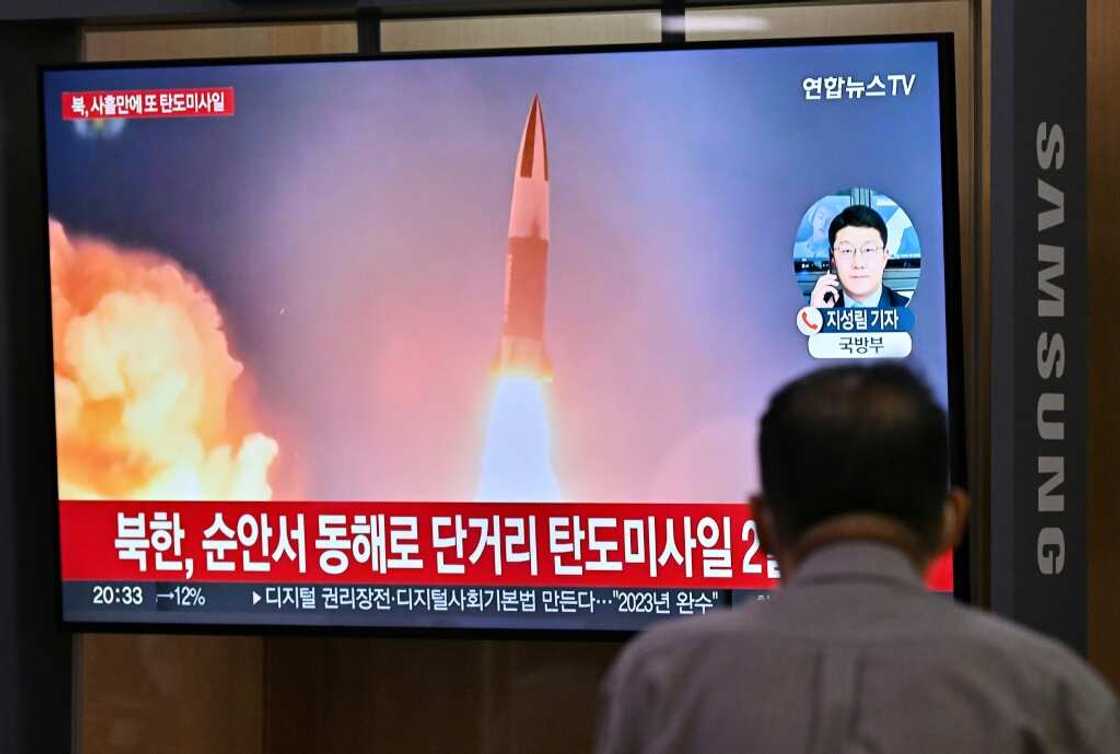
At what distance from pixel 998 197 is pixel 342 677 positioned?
1.78 m

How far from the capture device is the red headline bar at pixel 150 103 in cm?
335

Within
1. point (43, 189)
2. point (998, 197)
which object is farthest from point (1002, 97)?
point (43, 189)

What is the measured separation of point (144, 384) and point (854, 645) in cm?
242

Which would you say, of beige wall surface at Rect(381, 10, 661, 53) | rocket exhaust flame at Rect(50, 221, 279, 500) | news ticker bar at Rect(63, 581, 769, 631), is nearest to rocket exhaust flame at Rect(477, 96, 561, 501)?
news ticker bar at Rect(63, 581, 769, 631)

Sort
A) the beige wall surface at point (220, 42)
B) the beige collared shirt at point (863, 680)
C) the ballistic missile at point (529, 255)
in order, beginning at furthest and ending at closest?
1. the beige wall surface at point (220, 42)
2. the ballistic missile at point (529, 255)
3. the beige collared shirt at point (863, 680)

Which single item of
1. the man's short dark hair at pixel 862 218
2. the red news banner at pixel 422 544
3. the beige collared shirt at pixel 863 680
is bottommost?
the red news banner at pixel 422 544

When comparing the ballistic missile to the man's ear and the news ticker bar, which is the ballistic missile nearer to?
the news ticker bar

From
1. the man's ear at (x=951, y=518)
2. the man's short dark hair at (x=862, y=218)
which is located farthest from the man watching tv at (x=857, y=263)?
the man's ear at (x=951, y=518)

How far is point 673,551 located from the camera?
3.22 metres

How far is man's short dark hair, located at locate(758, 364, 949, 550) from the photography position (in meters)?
1.25

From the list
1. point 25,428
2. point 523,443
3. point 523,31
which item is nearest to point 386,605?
point 523,443

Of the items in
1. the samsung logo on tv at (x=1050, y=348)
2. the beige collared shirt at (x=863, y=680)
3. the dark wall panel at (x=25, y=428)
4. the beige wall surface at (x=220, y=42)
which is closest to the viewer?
the beige collared shirt at (x=863, y=680)

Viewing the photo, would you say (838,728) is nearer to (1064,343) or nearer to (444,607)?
(1064,343)

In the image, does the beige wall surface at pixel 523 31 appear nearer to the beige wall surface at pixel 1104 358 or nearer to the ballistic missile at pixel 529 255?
the ballistic missile at pixel 529 255
